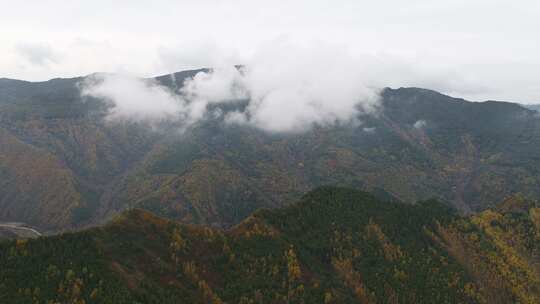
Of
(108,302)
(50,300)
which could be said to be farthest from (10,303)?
(108,302)

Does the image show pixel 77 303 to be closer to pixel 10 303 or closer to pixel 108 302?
pixel 108 302

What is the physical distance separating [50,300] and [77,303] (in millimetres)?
12402

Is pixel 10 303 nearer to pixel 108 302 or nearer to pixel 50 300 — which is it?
pixel 50 300

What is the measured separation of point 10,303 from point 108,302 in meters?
41.0

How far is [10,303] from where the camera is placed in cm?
19075

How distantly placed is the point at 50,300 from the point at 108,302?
A: 25667mm

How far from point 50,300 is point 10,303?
15.8m

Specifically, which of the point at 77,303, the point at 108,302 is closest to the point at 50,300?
the point at 77,303

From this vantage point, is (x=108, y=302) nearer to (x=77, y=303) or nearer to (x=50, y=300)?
(x=77, y=303)

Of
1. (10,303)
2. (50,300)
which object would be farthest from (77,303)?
(10,303)

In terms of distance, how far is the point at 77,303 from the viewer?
647 feet

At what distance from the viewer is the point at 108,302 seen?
19988 centimetres

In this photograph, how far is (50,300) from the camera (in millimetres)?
197125
